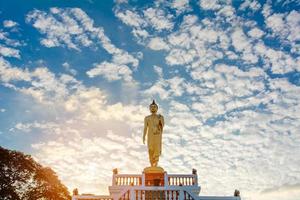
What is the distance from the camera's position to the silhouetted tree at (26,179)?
104 feet

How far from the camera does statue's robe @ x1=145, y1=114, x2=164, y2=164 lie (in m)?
20.5

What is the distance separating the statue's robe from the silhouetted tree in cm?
1581

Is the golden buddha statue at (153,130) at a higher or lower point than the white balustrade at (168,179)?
higher

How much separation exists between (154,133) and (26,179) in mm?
17996

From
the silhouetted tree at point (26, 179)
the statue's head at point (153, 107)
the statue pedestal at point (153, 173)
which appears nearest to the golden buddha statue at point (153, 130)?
the statue's head at point (153, 107)

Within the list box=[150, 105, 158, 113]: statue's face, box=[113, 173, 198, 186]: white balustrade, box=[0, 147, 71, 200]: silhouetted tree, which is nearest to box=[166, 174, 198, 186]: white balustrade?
box=[113, 173, 198, 186]: white balustrade

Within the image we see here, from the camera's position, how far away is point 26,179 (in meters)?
34.1

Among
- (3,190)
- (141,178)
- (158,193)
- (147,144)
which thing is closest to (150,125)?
(147,144)

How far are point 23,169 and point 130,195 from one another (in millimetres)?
23410

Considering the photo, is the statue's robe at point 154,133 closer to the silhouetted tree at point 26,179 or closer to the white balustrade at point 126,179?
the white balustrade at point 126,179

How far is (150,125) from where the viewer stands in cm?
2097

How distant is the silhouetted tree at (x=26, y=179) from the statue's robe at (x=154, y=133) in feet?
51.9

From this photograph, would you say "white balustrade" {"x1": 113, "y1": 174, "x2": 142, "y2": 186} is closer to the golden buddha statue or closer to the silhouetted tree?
the golden buddha statue

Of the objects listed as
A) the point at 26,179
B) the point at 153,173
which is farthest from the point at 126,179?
the point at 26,179
